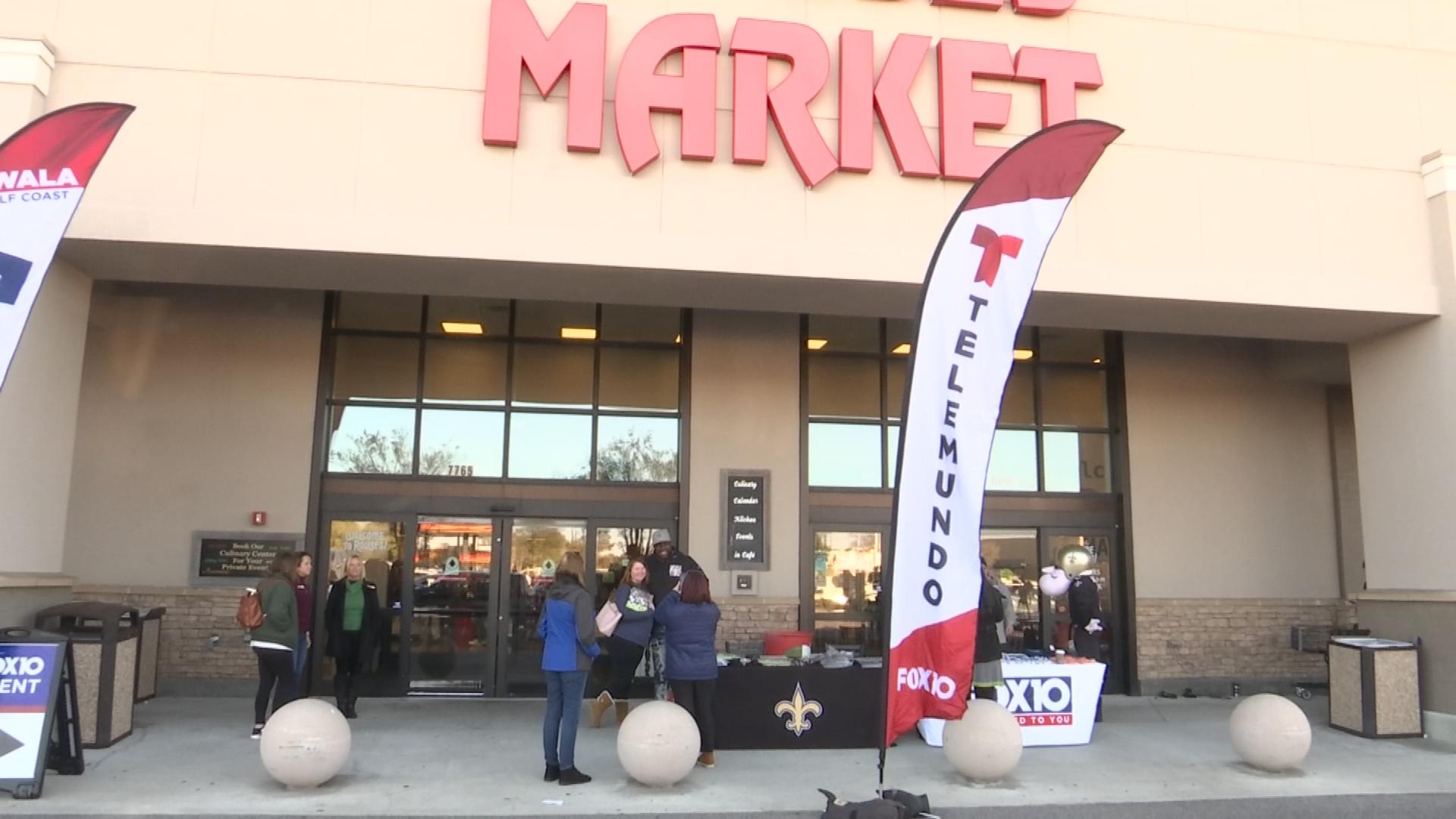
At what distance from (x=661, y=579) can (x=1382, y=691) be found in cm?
737

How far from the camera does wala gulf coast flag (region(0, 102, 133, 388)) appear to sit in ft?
23.5

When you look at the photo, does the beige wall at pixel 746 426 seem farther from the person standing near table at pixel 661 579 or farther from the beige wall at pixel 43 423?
the beige wall at pixel 43 423

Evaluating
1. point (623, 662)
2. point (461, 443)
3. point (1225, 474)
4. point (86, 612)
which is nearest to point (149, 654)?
point (86, 612)

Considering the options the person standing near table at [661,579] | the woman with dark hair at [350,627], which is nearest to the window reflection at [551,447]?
the person standing near table at [661,579]

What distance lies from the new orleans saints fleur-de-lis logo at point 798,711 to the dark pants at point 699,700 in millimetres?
841

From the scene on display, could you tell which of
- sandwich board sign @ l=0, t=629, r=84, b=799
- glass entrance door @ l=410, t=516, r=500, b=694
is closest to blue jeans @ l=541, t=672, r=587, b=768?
sandwich board sign @ l=0, t=629, r=84, b=799

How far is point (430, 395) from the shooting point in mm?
12383

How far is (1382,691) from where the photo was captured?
10.4 metres

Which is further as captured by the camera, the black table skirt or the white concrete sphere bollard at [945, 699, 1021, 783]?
the black table skirt

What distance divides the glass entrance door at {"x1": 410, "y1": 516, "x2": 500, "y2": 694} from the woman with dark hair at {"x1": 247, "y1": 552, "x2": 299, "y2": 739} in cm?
240

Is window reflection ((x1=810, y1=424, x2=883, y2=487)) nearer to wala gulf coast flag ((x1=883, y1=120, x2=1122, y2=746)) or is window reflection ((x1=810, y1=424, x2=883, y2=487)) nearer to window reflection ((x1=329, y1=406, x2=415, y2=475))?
window reflection ((x1=329, y1=406, x2=415, y2=475))

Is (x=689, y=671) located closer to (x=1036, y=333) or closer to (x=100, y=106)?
(x=100, y=106)

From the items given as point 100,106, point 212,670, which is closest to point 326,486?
point 212,670

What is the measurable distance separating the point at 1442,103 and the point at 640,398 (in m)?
9.67
